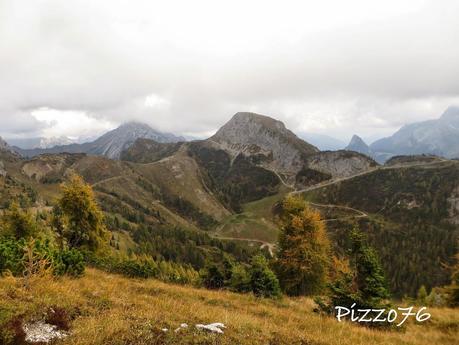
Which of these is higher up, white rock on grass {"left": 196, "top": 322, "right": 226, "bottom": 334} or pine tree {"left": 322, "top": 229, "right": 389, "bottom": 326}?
white rock on grass {"left": 196, "top": 322, "right": 226, "bottom": 334}

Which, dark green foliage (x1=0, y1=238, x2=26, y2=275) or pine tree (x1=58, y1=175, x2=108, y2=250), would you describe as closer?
dark green foliage (x1=0, y1=238, x2=26, y2=275)

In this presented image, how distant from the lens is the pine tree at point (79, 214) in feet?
138

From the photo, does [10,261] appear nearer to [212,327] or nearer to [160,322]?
[160,322]

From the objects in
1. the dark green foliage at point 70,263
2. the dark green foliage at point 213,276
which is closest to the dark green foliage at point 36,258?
the dark green foliage at point 70,263

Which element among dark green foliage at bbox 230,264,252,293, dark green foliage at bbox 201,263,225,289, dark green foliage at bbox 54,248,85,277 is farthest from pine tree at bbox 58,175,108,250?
dark green foliage at bbox 54,248,85,277

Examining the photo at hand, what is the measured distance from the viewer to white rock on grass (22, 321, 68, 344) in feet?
31.6

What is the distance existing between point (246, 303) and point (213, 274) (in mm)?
13527

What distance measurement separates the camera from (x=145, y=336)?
1059cm

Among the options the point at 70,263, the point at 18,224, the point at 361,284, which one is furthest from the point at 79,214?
the point at 361,284

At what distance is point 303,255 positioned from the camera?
39594 mm

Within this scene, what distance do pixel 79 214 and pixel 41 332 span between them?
35.0 m

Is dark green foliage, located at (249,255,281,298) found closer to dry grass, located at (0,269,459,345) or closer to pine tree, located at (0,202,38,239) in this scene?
dry grass, located at (0,269,459,345)

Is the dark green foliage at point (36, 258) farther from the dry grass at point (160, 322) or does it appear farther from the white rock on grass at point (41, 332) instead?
the white rock on grass at point (41, 332)

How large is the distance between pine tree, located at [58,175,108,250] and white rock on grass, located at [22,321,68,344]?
33647 mm
